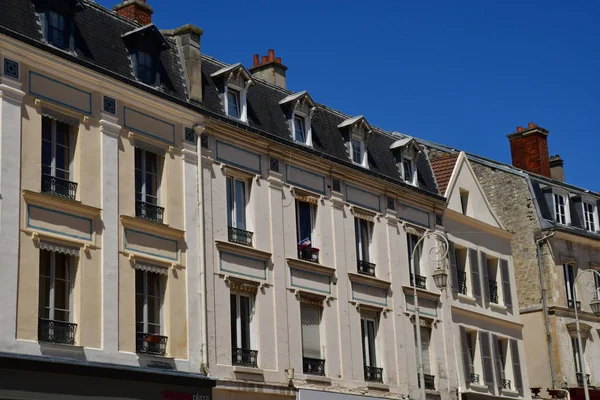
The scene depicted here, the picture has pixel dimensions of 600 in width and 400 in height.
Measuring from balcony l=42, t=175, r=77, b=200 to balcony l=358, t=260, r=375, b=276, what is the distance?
393 inches

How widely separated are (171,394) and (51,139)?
18.3 ft

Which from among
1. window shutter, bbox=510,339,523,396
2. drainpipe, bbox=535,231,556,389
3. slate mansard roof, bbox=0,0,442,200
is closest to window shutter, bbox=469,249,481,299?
window shutter, bbox=510,339,523,396

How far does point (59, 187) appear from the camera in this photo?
2036 centimetres

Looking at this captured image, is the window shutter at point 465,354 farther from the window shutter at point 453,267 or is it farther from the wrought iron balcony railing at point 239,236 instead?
the wrought iron balcony railing at point 239,236

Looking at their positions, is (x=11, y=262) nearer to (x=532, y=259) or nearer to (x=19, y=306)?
(x=19, y=306)

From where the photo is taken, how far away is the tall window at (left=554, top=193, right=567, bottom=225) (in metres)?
39.8

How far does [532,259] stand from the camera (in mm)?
38406

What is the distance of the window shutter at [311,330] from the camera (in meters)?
26.1

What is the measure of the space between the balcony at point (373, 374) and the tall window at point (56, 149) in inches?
418

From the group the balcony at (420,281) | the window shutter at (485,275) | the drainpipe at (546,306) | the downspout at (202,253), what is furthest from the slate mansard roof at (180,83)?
the drainpipe at (546,306)

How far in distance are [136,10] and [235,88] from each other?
3.06 m

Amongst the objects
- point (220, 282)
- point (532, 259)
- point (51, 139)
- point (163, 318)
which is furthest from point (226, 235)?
point (532, 259)

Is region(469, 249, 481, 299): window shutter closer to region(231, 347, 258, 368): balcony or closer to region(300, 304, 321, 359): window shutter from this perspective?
region(300, 304, 321, 359): window shutter

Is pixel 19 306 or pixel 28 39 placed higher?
pixel 28 39
